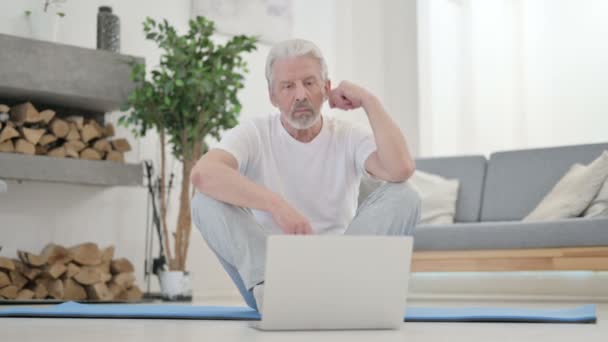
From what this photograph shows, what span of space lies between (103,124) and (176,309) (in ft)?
7.84

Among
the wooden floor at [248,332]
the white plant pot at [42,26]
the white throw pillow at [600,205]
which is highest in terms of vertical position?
the white plant pot at [42,26]

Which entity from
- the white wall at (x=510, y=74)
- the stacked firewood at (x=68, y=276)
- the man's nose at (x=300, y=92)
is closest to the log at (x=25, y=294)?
the stacked firewood at (x=68, y=276)

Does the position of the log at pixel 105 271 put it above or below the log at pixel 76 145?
below

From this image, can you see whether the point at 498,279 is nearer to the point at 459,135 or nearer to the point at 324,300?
the point at 459,135

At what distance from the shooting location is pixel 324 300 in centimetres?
183

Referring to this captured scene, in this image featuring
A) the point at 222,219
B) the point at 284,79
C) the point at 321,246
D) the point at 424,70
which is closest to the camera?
the point at 321,246

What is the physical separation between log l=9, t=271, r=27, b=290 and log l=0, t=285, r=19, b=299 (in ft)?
0.12

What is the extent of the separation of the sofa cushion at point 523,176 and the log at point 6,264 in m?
2.77

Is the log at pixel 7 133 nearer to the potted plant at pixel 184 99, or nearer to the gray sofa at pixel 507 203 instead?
the potted plant at pixel 184 99

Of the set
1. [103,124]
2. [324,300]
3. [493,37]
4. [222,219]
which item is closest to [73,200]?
[103,124]

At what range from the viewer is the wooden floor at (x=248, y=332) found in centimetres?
173

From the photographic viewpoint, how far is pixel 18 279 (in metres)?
4.39

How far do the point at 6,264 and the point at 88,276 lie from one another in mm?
429

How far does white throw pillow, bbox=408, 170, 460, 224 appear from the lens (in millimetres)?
5340
